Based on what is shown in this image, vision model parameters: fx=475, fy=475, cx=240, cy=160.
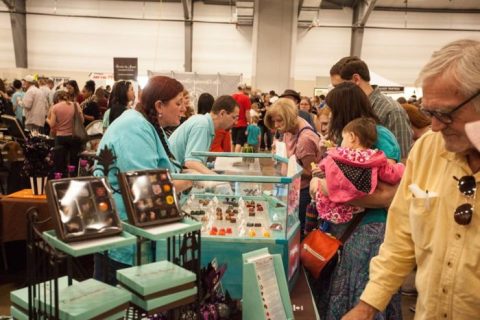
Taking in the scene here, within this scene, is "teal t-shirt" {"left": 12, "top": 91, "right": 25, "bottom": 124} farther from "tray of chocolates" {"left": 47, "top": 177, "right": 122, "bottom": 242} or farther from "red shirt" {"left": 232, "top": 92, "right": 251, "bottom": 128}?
"tray of chocolates" {"left": 47, "top": 177, "right": 122, "bottom": 242}

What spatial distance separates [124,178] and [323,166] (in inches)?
47.3

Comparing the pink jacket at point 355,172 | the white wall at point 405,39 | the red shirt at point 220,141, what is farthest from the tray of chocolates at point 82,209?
the white wall at point 405,39

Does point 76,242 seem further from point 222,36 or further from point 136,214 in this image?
point 222,36

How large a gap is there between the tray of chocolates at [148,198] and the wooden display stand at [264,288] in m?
0.42

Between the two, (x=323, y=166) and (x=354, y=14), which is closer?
(x=323, y=166)

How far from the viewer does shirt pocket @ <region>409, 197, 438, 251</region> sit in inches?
51.9

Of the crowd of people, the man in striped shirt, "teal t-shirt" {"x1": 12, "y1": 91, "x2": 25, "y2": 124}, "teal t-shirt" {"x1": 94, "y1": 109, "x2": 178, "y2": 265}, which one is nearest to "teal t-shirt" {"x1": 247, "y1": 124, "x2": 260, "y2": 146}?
"teal t-shirt" {"x1": 12, "y1": 91, "x2": 25, "y2": 124}

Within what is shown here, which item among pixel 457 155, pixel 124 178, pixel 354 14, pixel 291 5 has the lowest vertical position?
pixel 124 178

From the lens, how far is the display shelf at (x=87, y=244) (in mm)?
1103

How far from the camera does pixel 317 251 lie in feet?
7.70

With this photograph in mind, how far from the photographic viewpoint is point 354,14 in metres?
16.4

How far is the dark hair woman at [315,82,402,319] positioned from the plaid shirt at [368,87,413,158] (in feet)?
1.04

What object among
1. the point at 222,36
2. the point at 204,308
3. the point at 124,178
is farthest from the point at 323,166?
the point at 222,36

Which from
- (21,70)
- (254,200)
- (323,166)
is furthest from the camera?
(21,70)
